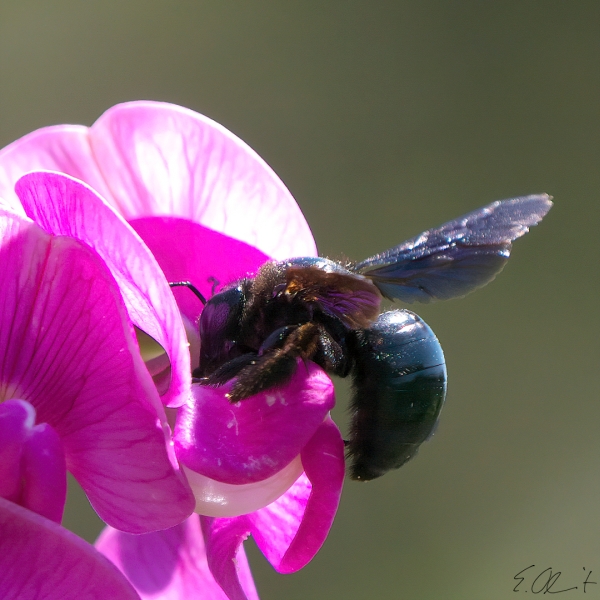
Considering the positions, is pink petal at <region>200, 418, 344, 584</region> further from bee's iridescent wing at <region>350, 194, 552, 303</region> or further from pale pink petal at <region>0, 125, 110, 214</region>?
pale pink petal at <region>0, 125, 110, 214</region>

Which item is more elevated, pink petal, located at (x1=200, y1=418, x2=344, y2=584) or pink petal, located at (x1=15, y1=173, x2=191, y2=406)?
pink petal, located at (x1=15, y1=173, x2=191, y2=406)

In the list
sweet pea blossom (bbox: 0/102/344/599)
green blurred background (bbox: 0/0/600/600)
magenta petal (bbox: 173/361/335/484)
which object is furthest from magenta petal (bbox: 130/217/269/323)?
green blurred background (bbox: 0/0/600/600)

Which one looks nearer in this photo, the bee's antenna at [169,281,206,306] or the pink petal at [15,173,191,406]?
the pink petal at [15,173,191,406]

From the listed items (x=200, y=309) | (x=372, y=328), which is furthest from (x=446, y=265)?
(x=200, y=309)

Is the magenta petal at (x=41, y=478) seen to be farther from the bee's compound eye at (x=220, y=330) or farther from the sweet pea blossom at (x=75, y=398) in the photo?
the bee's compound eye at (x=220, y=330)
